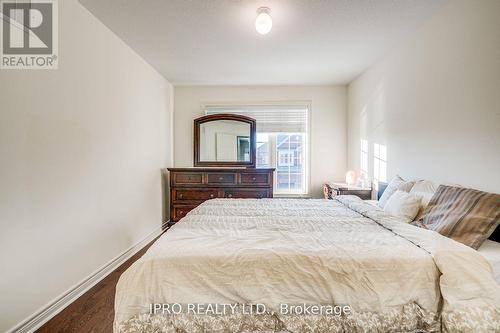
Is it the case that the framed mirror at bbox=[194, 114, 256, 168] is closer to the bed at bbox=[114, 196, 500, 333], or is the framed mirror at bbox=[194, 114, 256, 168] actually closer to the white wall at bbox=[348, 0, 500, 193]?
the white wall at bbox=[348, 0, 500, 193]

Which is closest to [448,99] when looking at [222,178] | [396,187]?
[396,187]

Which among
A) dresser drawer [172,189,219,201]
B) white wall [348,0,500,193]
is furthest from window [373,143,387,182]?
dresser drawer [172,189,219,201]

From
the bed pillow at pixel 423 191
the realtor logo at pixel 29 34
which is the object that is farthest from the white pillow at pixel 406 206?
the realtor logo at pixel 29 34

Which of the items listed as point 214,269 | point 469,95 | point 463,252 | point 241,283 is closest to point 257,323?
point 241,283

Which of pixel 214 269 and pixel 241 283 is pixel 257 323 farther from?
pixel 214 269

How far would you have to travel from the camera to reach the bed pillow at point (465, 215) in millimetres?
1472

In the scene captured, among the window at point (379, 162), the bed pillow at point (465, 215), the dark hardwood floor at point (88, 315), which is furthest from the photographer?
the window at point (379, 162)

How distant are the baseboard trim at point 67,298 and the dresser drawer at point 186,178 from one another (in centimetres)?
125

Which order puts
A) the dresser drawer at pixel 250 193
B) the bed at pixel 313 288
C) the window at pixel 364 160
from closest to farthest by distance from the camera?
1. the bed at pixel 313 288
2. the window at pixel 364 160
3. the dresser drawer at pixel 250 193

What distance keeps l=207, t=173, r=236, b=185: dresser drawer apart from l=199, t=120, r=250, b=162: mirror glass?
49cm

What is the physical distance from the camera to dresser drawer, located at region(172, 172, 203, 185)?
406 centimetres

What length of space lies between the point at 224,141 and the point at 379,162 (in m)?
2.51

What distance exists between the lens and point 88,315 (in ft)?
6.15

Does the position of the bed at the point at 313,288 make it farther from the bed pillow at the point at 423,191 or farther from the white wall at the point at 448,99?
the white wall at the point at 448,99
